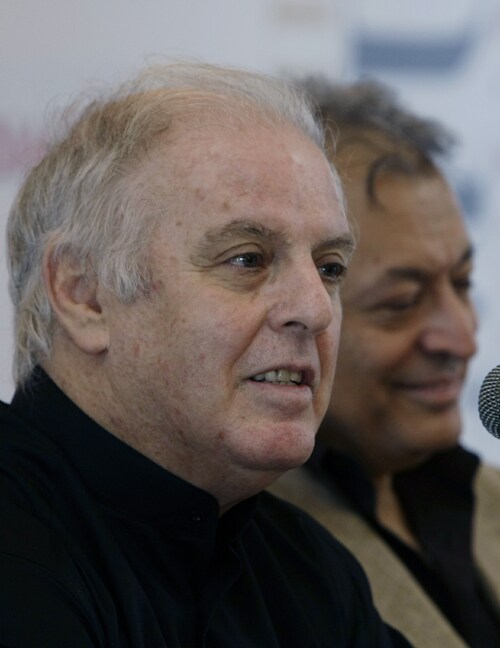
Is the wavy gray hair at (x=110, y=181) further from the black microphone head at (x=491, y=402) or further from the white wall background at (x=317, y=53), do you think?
the white wall background at (x=317, y=53)

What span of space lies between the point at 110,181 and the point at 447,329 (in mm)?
1052

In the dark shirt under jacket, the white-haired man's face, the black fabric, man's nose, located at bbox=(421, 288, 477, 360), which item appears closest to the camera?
the dark shirt under jacket

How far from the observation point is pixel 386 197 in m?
2.67

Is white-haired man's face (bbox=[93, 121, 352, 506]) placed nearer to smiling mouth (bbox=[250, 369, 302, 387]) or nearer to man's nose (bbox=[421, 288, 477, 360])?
smiling mouth (bbox=[250, 369, 302, 387])

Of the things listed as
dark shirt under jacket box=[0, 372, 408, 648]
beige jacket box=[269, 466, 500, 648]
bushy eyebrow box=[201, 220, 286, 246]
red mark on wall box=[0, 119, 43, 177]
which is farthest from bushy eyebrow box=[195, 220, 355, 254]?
red mark on wall box=[0, 119, 43, 177]

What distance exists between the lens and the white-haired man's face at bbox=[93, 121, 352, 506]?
1732 mm

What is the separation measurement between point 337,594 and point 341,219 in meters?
0.57

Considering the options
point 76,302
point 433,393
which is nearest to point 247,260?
point 76,302

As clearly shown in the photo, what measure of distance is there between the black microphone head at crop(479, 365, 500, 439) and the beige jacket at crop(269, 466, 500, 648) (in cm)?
84

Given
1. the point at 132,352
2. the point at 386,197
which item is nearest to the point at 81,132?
the point at 132,352

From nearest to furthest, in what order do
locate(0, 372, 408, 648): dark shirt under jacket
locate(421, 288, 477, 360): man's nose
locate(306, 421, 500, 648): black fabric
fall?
locate(0, 372, 408, 648): dark shirt under jacket < locate(306, 421, 500, 648): black fabric < locate(421, 288, 477, 360): man's nose

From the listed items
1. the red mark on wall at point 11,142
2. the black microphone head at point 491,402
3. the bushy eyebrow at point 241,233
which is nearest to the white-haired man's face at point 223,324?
the bushy eyebrow at point 241,233

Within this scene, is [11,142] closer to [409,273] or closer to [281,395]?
[409,273]

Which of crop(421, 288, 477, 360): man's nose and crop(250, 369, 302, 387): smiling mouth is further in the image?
crop(421, 288, 477, 360): man's nose
